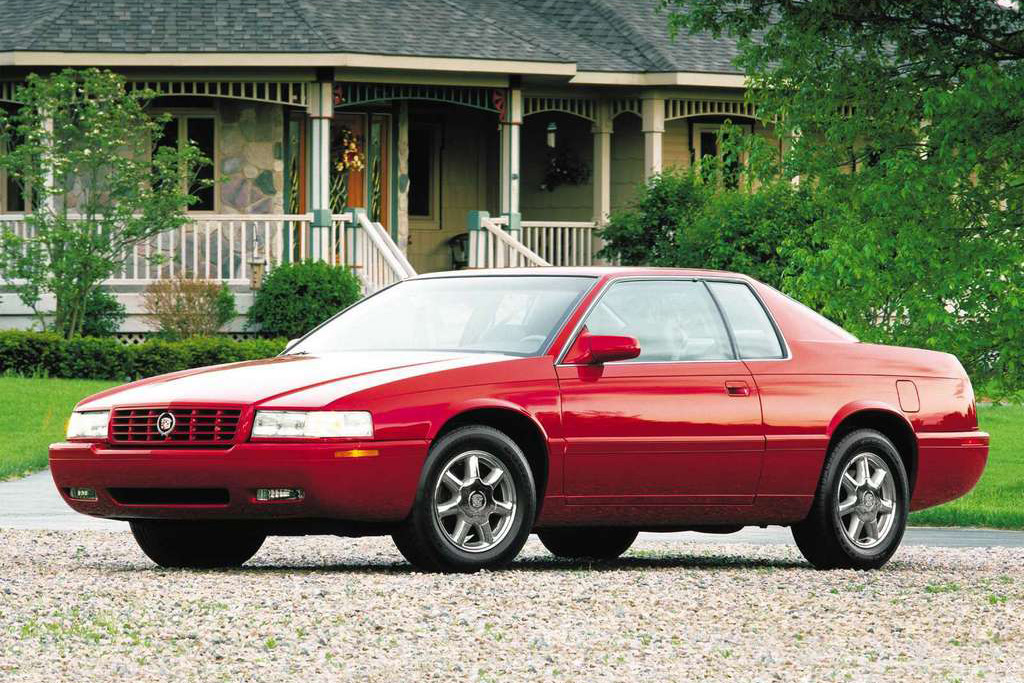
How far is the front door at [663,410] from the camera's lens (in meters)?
9.80

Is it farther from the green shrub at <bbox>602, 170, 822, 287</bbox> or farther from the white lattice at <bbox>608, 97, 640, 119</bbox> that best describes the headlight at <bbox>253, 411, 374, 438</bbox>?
the white lattice at <bbox>608, 97, 640, 119</bbox>

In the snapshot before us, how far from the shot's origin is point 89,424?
9.59 metres

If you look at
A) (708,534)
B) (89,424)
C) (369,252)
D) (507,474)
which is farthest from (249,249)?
(507,474)

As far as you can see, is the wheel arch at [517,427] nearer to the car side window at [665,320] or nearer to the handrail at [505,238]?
the car side window at [665,320]

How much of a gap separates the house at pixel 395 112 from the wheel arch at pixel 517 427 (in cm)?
1658

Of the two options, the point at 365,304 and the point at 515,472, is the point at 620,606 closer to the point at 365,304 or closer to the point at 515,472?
the point at 515,472

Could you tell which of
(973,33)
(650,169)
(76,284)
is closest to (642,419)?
(973,33)

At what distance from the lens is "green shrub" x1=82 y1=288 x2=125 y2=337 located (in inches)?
1025

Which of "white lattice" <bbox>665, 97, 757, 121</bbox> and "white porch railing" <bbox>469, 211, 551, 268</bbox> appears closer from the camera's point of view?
"white porch railing" <bbox>469, 211, 551, 268</bbox>

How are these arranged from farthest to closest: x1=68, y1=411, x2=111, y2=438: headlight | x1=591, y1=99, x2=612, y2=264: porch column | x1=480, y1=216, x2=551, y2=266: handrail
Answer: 1. x1=591, y1=99, x2=612, y2=264: porch column
2. x1=480, y1=216, x2=551, y2=266: handrail
3. x1=68, y1=411, x2=111, y2=438: headlight

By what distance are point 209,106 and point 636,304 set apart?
1944cm

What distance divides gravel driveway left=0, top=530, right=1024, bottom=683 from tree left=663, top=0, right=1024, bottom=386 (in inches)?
216

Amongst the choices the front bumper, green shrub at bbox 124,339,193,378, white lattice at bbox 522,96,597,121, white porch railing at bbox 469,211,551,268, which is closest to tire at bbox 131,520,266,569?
the front bumper

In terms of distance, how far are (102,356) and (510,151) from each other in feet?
25.1
